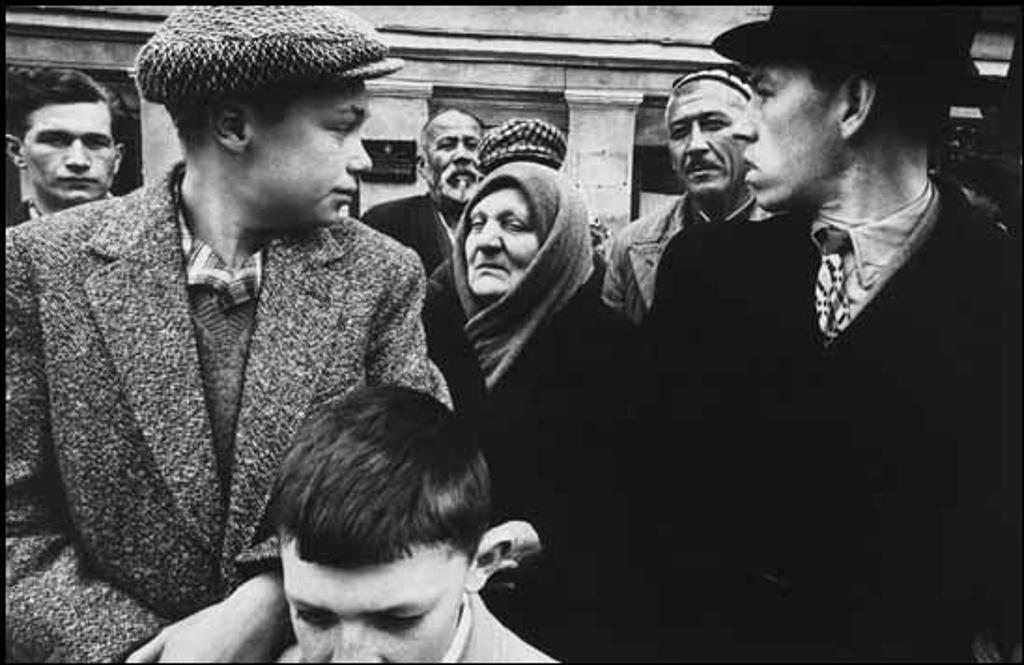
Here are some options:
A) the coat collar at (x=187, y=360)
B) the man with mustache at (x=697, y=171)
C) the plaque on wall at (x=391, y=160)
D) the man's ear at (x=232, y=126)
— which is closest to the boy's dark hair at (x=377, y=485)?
the coat collar at (x=187, y=360)

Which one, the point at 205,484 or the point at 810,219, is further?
the point at 810,219

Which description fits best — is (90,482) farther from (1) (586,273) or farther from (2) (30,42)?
(2) (30,42)

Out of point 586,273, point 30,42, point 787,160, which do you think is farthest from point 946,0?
point 30,42

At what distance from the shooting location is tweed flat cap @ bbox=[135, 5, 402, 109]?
1514mm

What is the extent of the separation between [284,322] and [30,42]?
3.19 meters

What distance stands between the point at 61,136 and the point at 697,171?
2141 millimetres

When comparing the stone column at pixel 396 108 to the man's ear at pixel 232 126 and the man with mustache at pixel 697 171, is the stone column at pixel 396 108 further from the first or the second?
the man's ear at pixel 232 126

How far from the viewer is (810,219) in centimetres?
176

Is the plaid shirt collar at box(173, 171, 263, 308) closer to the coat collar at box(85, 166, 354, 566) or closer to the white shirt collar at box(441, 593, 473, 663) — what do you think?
the coat collar at box(85, 166, 354, 566)

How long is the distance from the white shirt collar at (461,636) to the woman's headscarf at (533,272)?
0.88 meters

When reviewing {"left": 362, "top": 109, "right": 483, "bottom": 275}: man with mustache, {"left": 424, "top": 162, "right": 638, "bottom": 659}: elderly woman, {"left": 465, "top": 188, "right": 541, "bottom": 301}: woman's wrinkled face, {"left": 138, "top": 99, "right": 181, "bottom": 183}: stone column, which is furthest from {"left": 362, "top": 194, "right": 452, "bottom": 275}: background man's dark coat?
{"left": 465, "top": 188, "right": 541, "bottom": 301}: woman's wrinkled face

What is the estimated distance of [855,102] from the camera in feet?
5.47

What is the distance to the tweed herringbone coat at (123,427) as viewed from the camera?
1473 mm

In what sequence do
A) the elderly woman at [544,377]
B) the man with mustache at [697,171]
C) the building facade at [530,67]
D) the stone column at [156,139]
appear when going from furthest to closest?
the stone column at [156,139] → the man with mustache at [697,171] → the building facade at [530,67] → the elderly woman at [544,377]
